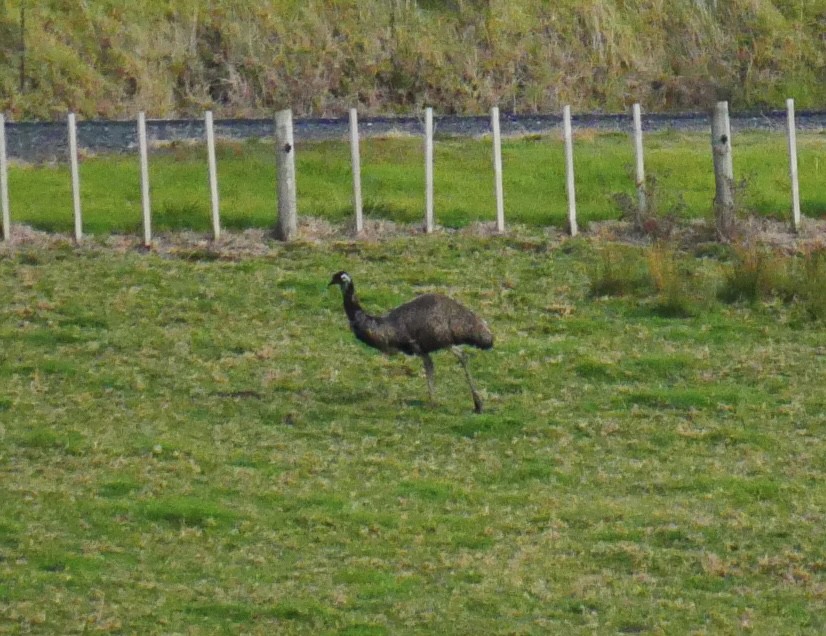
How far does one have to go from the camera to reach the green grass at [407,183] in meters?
29.0

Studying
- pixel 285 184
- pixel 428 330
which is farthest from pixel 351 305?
pixel 285 184

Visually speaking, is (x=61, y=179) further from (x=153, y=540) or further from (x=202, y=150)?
(x=153, y=540)

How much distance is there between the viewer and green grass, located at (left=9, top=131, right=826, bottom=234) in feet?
95.1

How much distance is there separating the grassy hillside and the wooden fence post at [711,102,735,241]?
56.8ft

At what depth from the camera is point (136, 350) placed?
71.1 feet

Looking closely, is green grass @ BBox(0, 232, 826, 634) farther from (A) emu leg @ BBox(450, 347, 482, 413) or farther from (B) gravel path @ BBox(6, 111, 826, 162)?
(B) gravel path @ BBox(6, 111, 826, 162)

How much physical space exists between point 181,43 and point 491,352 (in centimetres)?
2694

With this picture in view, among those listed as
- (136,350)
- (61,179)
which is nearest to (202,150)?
(61,179)

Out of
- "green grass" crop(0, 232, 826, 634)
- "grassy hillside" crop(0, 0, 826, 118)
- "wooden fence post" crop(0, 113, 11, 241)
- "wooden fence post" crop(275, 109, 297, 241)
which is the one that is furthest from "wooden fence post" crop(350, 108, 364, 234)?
"grassy hillside" crop(0, 0, 826, 118)

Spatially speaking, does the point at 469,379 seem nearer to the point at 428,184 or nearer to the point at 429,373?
the point at 429,373

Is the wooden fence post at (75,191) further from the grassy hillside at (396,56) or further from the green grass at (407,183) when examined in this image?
the grassy hillside at (396,56)

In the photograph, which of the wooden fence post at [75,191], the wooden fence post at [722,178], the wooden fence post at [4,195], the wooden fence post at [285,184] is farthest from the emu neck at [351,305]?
the wooden fence post at [4,195]

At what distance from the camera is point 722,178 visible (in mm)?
27234

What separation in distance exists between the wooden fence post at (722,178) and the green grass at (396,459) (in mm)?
1286
